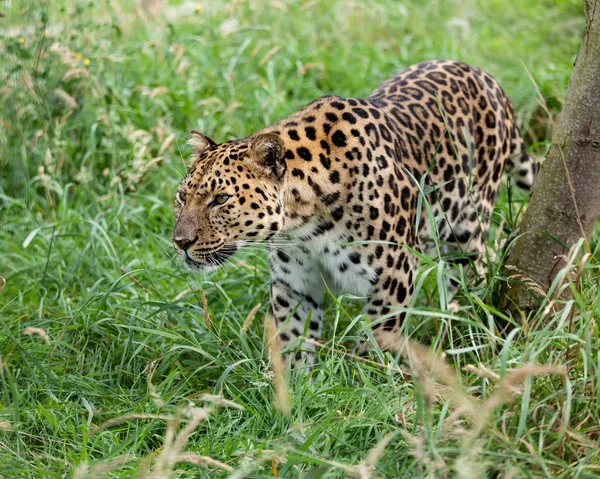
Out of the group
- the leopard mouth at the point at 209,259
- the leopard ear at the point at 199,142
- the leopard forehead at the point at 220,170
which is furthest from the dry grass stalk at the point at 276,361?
the leopard ear at the point at 199,142

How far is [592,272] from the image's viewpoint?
610cm

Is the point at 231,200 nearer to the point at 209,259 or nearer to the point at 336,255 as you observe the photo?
the point at 209,259

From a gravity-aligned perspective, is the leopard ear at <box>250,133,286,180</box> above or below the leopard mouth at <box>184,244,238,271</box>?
above

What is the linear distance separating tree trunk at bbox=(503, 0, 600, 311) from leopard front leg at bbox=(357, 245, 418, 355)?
2.24 feet

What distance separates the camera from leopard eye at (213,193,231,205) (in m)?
5.51

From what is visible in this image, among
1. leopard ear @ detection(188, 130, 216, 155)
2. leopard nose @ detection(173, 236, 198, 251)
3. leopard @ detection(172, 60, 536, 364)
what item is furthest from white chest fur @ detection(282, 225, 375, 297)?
leopard ear @ detection(188, 130, 216, 155)

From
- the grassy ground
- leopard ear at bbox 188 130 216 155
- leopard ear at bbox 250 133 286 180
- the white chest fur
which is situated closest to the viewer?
the grassy ground

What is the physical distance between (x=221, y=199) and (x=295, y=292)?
1.00 m

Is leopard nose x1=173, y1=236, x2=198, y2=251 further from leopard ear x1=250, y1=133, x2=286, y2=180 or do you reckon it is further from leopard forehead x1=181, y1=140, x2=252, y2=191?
leopard ear x1=250, y1=133, x2=286, y2=180

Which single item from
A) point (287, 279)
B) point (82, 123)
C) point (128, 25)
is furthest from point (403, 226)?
point (128, 25)

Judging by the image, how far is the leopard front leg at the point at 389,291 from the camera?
5.80 meters

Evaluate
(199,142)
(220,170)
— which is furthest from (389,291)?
(199,142)

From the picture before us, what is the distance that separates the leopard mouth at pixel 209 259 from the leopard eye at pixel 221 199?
0.96 ft

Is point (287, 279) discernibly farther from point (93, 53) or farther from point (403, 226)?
point (93, 53)
